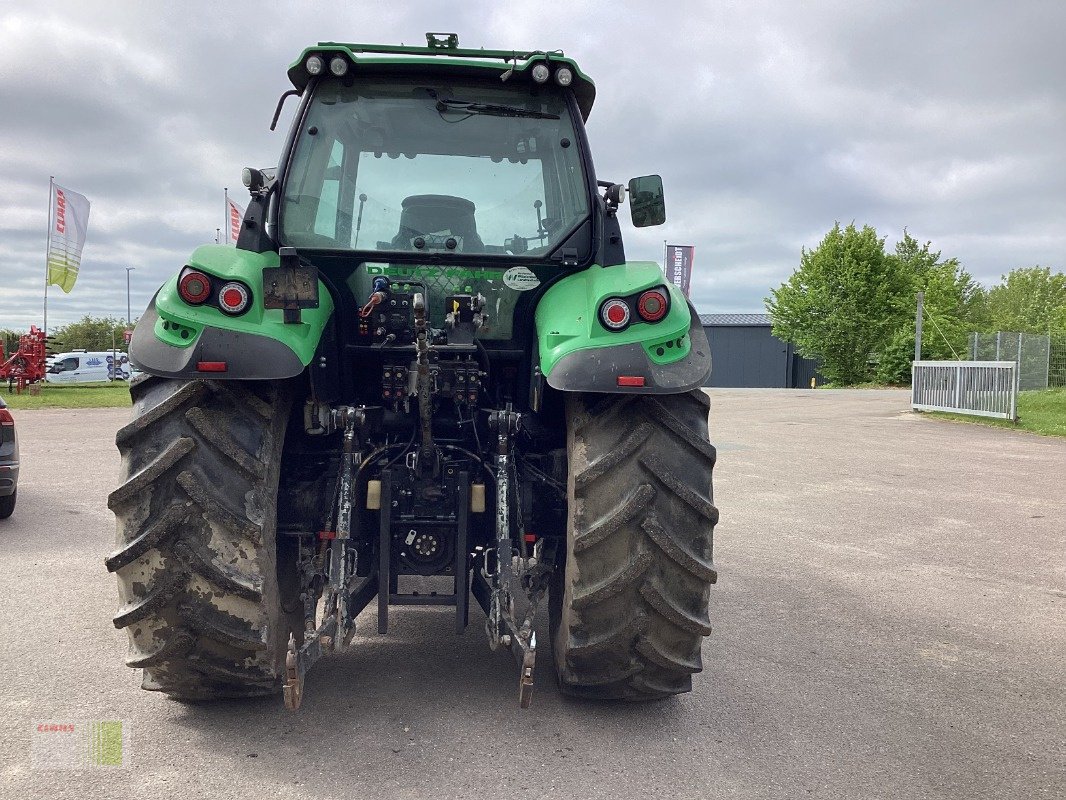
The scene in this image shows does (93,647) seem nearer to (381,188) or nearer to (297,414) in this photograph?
(297,414)

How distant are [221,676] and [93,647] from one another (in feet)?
5.29

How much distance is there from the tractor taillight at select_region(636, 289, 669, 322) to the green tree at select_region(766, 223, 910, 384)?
54043mm

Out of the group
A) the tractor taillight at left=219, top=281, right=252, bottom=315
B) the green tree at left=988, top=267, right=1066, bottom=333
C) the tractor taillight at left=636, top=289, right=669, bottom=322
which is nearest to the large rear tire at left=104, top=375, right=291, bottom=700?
the tractor taillight at left=219, top=281, right=252, bottom=315

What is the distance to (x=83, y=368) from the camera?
48938 millimetres

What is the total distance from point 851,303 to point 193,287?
5505 cm

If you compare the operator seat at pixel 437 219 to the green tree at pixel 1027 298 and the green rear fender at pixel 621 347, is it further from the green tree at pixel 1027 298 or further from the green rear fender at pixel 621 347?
the green tree at pixel 1027 298

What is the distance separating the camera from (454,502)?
3.84 m

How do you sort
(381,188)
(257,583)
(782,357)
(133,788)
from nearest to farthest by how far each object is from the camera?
(133,788) → (257,583) → (381,188) → (782,357)

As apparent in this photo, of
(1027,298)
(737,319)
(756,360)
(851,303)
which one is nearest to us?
(851,303)

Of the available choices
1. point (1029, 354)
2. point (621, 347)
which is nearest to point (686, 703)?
point (621, 347)

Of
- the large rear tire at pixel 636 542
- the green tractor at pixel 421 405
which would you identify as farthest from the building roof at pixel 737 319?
the large rear tire at pixel 636 542

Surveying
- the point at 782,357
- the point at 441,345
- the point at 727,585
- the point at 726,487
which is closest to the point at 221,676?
the point at 441,345

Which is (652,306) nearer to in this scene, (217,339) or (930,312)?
(217,339)

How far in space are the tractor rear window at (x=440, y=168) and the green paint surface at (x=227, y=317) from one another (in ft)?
2.13
